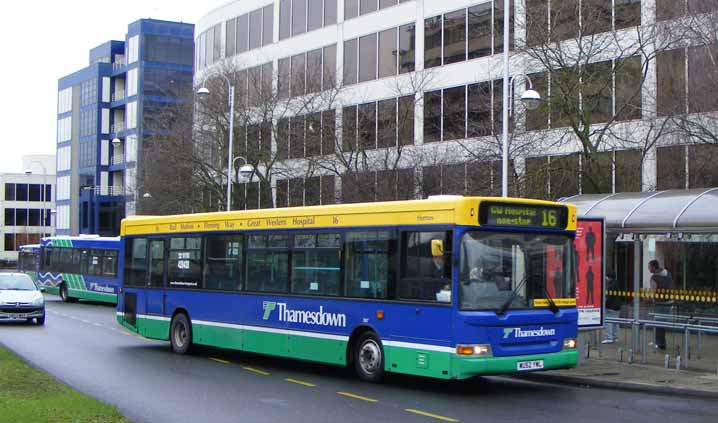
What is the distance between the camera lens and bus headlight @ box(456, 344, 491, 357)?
41.5 feet

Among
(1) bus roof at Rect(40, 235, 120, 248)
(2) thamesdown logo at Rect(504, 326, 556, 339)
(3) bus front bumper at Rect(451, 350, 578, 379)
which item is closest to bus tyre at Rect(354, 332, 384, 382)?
(3) bus front bumper at Rect(451, 350, 578, 379)

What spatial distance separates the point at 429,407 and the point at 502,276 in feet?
7.52

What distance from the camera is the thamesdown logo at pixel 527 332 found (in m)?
13.0

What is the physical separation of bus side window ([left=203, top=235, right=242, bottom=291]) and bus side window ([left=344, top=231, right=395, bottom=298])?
3295 mm

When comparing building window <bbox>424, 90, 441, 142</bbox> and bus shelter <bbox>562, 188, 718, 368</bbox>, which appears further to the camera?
building window <bbox>424, 90, 441, 142</bbox>

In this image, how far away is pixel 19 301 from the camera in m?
26.1

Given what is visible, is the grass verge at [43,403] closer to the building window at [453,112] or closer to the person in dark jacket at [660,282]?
the person in dark jacket at [660,282]

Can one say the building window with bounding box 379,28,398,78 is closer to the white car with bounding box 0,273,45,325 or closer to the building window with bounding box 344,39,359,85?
the building window with bounding box 344,39,359,85

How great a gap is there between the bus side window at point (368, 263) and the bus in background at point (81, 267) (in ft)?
76.9

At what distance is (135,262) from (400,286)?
8.99 metres

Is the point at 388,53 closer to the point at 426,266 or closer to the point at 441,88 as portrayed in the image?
the point at 441,88

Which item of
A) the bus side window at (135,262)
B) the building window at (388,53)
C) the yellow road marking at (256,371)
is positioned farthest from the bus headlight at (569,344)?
the building window at (388,53)

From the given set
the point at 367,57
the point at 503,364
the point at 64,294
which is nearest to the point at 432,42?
the point at 367,57

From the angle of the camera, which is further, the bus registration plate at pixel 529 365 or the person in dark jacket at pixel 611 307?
the person in dark jacket at pixel 611 307
